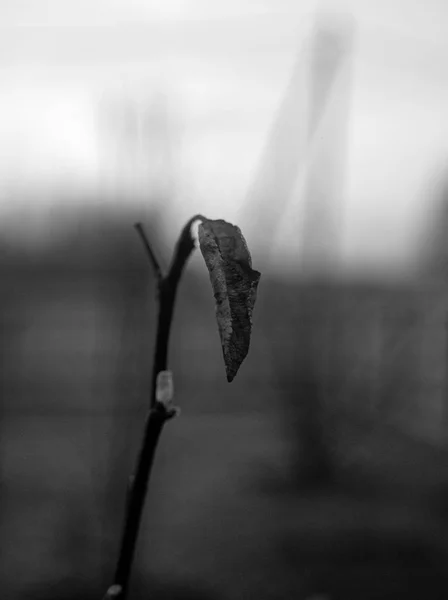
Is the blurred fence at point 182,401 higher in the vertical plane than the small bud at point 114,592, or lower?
lower

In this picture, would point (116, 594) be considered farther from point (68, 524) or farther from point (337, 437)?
point (337, 437)

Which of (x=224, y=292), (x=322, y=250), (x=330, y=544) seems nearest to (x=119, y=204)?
(x=322, y=250)

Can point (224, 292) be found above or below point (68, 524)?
above

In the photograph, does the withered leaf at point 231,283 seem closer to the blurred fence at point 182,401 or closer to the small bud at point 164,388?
the small bud at point 164,388

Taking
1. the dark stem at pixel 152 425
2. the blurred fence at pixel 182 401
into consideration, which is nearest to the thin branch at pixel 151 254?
the dark stem at pixel 152 425

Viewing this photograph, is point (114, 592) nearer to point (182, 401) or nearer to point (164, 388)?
point (164, 388)

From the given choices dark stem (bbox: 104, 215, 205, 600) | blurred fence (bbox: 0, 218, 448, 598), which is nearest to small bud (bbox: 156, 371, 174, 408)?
dark stem (bbox: 104, 215, 205, 600)
